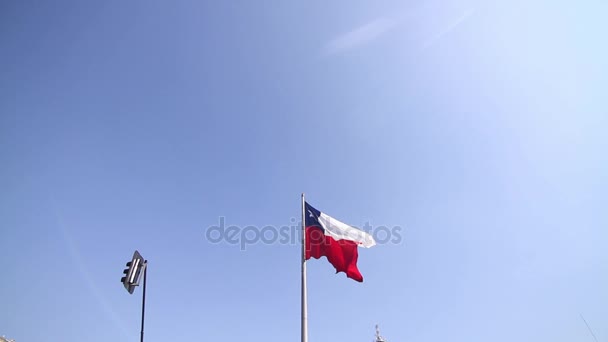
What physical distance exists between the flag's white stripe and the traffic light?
286 inches

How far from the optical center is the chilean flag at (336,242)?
13.3 meters

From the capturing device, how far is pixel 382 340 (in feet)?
207

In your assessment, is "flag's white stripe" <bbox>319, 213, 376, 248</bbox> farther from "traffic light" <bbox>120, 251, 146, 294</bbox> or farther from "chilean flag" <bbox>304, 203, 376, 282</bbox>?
"traffic light" <bbox>120, 251, 146, 294</bbox>

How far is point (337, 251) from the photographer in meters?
13.4

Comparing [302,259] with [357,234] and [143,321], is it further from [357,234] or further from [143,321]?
[143,321]

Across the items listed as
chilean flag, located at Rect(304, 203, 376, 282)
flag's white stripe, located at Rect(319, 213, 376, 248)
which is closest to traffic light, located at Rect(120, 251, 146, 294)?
chilean flag, located at Rect(304, 203, 376, 282)

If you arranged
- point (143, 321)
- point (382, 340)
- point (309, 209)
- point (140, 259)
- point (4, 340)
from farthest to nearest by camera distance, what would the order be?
point (382, 340)
point (4, 340)
point (309, 209)
point (143, 321)
point (140, 259)

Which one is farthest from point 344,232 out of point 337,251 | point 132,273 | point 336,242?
point 132,273

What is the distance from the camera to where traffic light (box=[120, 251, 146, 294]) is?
10953 mm

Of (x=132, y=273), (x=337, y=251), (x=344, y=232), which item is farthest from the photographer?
(x=344, y=232)

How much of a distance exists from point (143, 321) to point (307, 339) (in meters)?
7.29

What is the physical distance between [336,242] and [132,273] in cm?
785

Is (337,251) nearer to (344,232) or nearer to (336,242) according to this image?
(336,242)

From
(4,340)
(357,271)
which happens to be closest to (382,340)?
(357,271)
